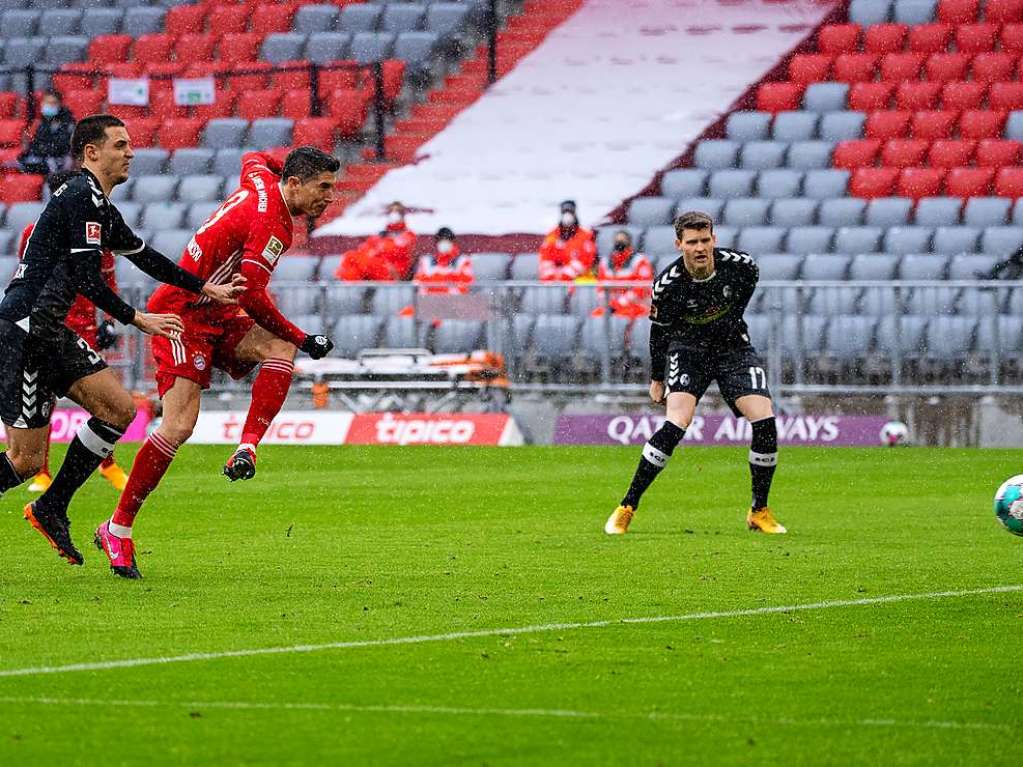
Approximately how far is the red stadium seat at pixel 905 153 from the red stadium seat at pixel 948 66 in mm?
1380

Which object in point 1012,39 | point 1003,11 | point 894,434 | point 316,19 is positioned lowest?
point 894,434

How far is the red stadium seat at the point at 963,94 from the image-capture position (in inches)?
1173

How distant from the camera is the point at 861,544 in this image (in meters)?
13.0

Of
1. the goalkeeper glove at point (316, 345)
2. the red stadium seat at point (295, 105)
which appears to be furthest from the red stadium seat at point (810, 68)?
the goalkeeper glove at point (316, 345)

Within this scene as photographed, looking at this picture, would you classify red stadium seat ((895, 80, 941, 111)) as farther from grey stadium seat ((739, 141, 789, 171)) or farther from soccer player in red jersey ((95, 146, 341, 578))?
soccer player in red jersey ((95, 146, 341, 578))

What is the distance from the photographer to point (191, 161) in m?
34.0

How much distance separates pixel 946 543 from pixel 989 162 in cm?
1677

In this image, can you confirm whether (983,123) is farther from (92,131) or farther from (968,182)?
(92,131)

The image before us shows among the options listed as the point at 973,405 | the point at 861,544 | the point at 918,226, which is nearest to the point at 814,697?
the point at 861,544

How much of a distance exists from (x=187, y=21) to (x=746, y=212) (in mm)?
12099

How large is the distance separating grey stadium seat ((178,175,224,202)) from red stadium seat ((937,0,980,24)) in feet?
35.8

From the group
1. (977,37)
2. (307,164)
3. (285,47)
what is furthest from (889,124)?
(307,164)

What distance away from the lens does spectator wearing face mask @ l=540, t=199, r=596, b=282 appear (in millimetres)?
26750

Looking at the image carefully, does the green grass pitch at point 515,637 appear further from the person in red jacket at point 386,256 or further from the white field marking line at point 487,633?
the person in red jacket at point 386,256
